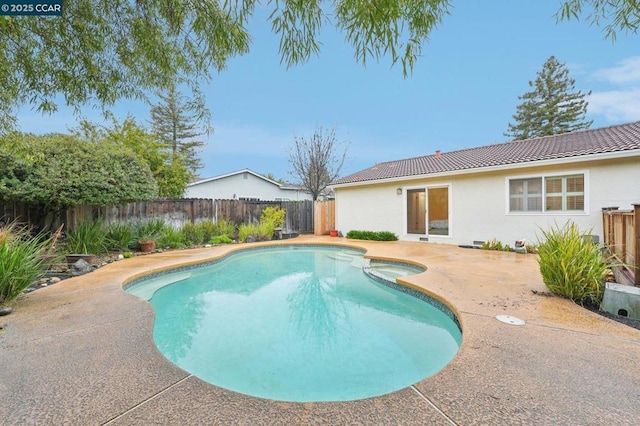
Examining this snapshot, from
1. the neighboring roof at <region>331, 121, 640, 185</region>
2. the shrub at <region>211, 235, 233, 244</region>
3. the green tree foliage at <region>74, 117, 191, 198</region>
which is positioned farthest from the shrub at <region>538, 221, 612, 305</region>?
the green tree foliage at <region>74, 117, 191, 198</region>

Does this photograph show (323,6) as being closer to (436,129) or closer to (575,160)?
(575,160)

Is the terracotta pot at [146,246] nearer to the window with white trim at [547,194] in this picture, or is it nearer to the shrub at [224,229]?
the shrub at [224,229]

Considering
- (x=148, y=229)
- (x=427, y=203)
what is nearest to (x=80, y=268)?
(x=148, y=229)

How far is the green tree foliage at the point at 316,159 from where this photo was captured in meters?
20.3

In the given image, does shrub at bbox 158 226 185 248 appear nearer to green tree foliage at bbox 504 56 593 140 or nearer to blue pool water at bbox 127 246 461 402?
blue pool water at bbox 127 246 461 402

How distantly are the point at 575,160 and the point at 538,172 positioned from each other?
93 cm

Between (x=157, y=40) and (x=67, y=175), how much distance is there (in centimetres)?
552

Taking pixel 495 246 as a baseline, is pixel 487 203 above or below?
above

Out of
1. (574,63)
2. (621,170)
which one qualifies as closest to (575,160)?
(621,170)

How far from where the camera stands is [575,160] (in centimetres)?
791

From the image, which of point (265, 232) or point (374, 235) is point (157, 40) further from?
point (374, 235)

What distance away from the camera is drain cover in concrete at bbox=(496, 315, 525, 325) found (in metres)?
3.39

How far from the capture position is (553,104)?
2639cm

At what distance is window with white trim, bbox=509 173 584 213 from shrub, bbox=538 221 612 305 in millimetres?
4891
